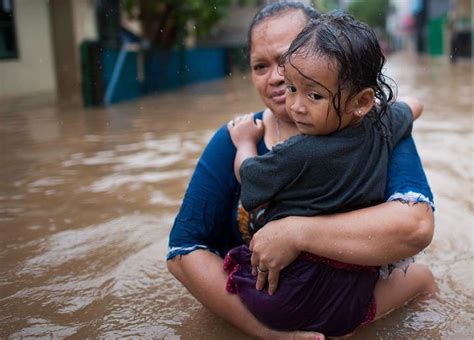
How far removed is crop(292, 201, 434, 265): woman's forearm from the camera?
5.84 ft

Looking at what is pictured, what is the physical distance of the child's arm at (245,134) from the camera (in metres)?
2.04

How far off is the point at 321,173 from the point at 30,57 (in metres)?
12.6

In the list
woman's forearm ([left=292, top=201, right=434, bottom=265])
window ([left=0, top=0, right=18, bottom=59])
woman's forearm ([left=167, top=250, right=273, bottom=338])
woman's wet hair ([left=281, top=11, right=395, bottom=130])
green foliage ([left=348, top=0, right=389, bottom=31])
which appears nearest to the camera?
woman's wet hair ([left=281, top=11, right=395, bottom=130])

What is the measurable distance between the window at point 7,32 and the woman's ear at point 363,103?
11.7m

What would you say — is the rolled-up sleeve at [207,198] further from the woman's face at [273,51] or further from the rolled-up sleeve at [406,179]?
the rolled-up sleeve at [406,179]

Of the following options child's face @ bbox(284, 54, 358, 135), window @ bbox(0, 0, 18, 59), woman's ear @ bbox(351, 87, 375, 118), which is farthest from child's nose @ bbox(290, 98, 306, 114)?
window @ bbox(0, 0, 18, 59)

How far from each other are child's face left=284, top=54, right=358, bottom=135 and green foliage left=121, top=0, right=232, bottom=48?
A: 466 inches

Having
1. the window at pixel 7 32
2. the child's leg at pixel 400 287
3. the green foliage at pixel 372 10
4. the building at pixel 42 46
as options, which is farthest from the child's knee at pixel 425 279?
the green foliage at pixel 372 10

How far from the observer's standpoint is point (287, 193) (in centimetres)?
182

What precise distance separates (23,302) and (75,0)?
12659mm

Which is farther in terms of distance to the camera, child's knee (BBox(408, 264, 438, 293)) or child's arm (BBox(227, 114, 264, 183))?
child's knee (BBox(408, 264, 438, 293))

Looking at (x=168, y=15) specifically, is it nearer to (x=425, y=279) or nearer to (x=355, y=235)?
(x=425, y=279)

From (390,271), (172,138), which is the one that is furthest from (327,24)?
(172,138)

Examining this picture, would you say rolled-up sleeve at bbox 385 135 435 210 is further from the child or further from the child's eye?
the child's eye
